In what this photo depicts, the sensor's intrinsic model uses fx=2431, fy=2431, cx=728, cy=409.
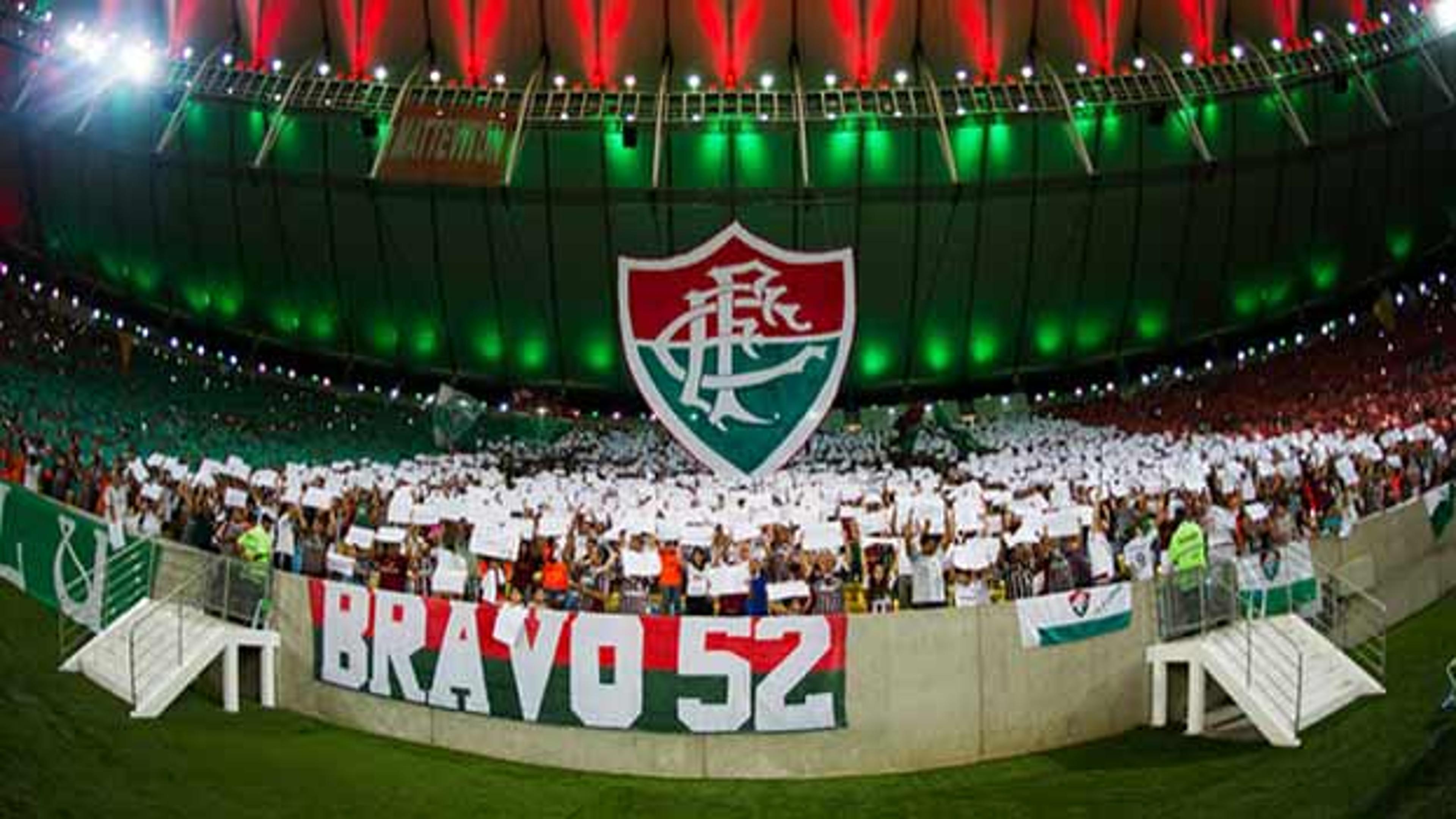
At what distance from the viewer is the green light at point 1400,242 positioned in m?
56.9

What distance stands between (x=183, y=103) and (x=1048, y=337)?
19.1 metres

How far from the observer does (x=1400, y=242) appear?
57.4 metres

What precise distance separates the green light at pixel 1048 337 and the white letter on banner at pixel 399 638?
2525 cm

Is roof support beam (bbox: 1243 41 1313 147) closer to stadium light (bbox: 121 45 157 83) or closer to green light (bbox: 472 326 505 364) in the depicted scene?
green light (bbox: 472 326 505 364)

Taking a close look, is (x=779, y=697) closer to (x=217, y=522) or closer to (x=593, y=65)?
(x=217, y=522)

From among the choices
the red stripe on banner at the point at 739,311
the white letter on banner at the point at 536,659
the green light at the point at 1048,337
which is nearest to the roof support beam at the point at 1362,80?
the green light at the point at 1048,337

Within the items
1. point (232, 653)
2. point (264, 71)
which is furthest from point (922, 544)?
point (264, 71)

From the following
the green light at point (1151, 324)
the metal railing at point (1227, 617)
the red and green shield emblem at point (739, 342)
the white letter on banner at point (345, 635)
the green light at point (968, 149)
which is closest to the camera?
the metal railing at point (1227, 617)

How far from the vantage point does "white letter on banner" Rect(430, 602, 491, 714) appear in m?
29.7

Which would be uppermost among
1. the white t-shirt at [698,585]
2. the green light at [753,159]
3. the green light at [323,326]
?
the green light at [753,159]

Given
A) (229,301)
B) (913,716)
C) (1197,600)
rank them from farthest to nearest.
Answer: (229,301), (1197,600), (913,716)

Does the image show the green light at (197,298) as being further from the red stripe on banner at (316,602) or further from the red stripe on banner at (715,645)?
the red stripe on banner at (715,645)

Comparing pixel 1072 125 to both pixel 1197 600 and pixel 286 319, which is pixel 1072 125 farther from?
pixel 1197 600

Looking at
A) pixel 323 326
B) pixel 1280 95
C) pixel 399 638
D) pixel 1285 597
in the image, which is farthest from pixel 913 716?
pixel 323 326
